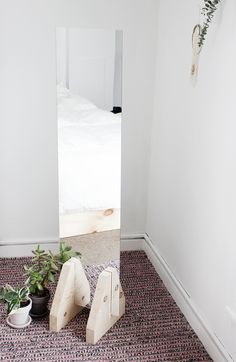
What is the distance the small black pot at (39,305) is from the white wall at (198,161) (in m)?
0.62

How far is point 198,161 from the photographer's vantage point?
6.06 ft

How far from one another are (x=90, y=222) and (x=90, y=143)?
1.16 ft

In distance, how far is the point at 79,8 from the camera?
223 centimetres

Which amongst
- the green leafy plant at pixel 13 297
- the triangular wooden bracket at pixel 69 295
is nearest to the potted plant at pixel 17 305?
the green leafy plant at pixel 13 297

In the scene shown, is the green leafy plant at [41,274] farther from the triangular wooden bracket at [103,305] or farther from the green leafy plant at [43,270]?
the triangular wooden bracket at [103,305]

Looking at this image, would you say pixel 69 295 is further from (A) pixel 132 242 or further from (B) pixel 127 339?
(A) pixel 132 242

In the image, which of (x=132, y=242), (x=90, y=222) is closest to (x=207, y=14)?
(x=90, y=222)

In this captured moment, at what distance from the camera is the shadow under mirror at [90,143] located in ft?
6.58

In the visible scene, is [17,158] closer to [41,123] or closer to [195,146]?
[41,123]

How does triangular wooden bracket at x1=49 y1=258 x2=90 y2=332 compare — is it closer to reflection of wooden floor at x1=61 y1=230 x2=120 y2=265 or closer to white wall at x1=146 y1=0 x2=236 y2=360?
reflection of wooden floor at x1=61 y1=230 x2=120 y2=265

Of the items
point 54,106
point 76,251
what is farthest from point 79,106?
point 76,251

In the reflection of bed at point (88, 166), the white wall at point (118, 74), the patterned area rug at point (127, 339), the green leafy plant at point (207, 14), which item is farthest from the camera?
the white wall at point (118, 74)

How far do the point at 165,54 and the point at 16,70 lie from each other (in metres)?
0.75

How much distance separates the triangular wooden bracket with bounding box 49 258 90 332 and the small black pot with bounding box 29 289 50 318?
0.30 feet
